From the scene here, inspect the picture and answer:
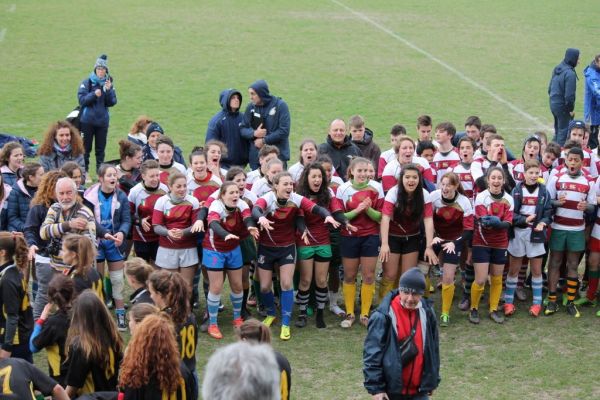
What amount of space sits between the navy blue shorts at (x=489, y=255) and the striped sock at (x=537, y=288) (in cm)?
50

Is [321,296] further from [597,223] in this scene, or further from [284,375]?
[284,375]

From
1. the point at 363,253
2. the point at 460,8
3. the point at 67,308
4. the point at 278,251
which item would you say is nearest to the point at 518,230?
the point at 363,253

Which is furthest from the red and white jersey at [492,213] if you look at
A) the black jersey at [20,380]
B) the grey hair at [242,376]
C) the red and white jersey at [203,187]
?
the grey hair at [242,376]

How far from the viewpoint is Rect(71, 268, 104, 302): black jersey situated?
7227 millimetres

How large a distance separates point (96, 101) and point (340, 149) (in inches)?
218

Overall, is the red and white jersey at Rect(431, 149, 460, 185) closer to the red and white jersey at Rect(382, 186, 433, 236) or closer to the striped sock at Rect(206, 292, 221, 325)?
the red and white jersey at Rect(382, 186, 433, 236)

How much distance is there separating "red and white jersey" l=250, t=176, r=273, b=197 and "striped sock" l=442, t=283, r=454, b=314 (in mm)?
2191

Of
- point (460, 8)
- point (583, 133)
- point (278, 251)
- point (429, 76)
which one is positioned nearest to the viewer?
point (278, 251)

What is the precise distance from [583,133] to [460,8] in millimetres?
22781

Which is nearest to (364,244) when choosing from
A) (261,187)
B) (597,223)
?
(261,187)

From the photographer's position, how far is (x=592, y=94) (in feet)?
52.1

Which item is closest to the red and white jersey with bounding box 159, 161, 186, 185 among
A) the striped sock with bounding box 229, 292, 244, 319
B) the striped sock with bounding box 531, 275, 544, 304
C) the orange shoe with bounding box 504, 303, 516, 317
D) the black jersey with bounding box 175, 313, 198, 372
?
the striped sock with bounding box 229, 292, 244, 319

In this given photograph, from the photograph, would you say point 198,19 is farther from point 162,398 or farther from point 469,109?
point 162,398

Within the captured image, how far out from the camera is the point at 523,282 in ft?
34.3
